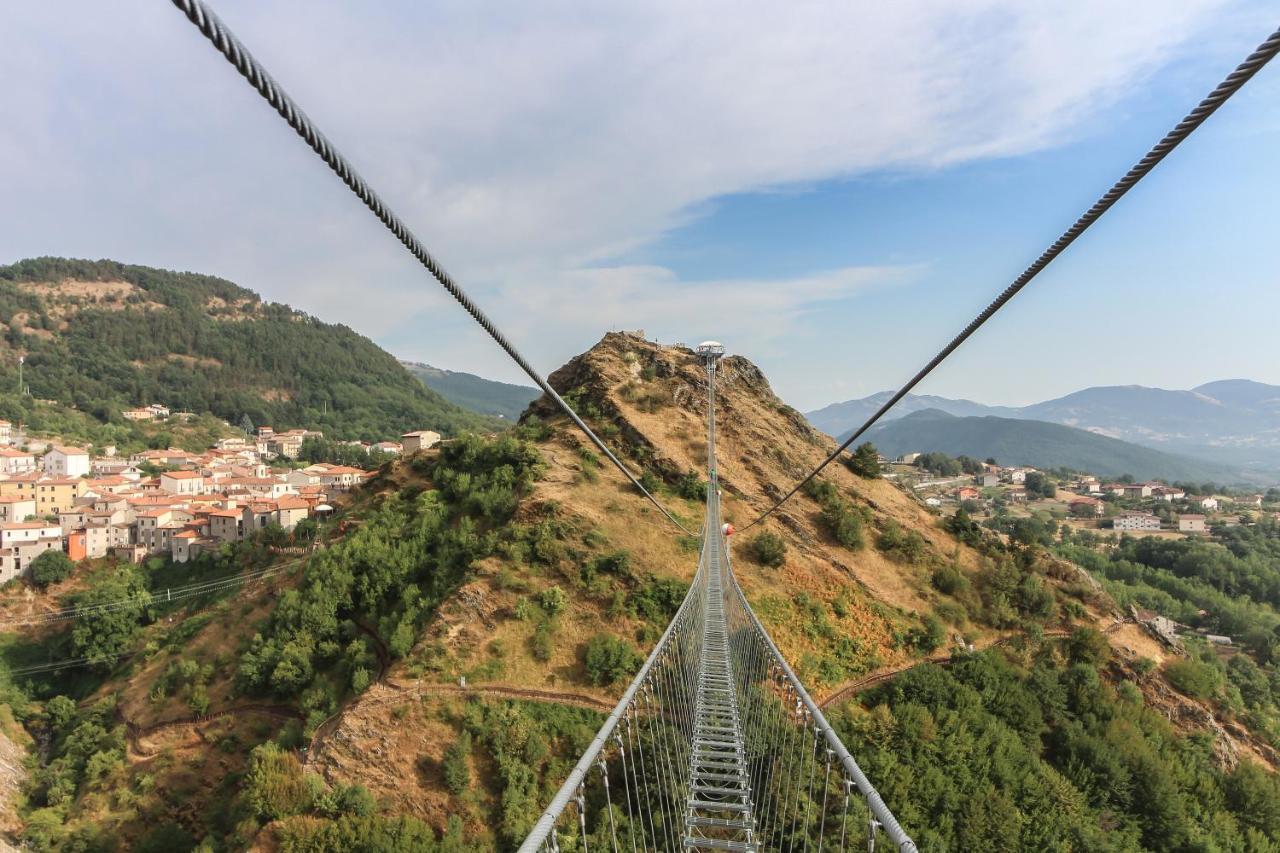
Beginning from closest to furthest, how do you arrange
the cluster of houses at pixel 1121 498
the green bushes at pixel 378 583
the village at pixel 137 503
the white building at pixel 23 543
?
the green bushes at pixel 378 583
the white building at pixel 23 543
the village at pixel 137 503
the cluster of houses at pixel 1121 498

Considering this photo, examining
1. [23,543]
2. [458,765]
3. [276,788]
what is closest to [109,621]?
[23,543]

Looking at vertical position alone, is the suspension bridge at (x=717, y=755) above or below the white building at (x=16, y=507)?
below

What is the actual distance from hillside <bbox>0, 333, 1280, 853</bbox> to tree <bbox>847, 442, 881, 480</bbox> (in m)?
0.96

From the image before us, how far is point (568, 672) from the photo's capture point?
47.4 ft

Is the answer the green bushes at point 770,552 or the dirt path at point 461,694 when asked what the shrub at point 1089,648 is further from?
the dirt path at point 461,694

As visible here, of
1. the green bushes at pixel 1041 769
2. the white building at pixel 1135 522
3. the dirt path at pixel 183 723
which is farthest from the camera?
the white building at pixel 1135 522

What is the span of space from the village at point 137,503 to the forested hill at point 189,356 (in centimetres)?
2087

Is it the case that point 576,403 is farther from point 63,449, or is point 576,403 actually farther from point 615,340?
point 63,449

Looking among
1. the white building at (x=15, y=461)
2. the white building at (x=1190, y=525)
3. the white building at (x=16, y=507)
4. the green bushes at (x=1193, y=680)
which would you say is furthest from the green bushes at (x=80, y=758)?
the white building at (x=1190, y=525)

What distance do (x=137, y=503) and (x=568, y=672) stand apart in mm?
34926

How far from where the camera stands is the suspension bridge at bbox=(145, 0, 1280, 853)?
231 cm

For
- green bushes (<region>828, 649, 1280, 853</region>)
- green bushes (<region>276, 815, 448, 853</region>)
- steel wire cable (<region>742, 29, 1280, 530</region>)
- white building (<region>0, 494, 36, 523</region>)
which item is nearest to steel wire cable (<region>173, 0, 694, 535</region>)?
steel wire cable (<region>742, 29, 1280, 530</region>)

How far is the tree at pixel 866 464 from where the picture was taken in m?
23.4

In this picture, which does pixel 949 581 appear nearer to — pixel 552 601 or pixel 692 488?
pixel 692 488
